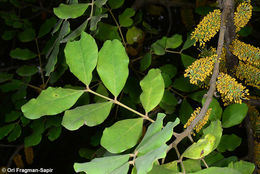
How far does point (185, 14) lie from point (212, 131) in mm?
1001

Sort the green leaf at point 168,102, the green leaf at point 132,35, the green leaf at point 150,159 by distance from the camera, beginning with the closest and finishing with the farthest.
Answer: the green leaf at point 150,159
the green leaf at point 168,102
the green leaf at point 132,35

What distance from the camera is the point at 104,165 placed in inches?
20.2

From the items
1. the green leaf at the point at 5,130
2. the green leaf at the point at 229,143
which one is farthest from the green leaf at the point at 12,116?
the green leaf at the point at 229,143

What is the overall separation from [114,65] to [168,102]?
34 centimetres

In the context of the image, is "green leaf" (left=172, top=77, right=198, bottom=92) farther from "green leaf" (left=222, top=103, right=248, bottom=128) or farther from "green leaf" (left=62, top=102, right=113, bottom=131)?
"green leaf" (left=62, top=102, right=113, bottom=131)

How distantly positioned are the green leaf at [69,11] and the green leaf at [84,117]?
0.21 metres

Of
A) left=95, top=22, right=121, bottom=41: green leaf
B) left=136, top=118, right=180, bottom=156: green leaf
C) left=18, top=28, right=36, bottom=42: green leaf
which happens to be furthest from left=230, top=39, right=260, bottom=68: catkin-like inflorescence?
left=18, top=28, right=36, bottom=42: green leaf

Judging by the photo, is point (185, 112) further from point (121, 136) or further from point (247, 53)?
point (121, 136)

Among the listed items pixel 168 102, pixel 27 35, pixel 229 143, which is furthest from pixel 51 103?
pixel 27 35

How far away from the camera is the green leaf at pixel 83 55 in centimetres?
65

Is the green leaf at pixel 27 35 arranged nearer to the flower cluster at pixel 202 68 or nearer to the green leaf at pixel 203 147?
the flower cluster at pixel 202 68

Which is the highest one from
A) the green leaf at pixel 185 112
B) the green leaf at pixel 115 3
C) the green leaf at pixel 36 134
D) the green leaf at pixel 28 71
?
the green leaf at pixel 115 3

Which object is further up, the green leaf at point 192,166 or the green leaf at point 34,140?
the green leaf at point 192,166

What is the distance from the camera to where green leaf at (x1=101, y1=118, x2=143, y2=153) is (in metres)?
0.57
